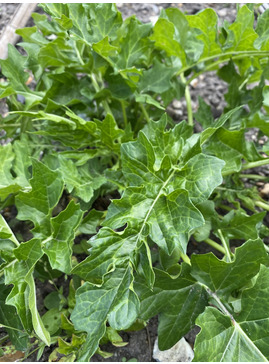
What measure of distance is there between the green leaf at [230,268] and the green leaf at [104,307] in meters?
0.23

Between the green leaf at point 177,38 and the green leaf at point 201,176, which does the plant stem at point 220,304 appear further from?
the green leaf at point 177,38

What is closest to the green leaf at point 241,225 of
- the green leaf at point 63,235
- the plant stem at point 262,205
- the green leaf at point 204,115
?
the plant stem at point 262,205

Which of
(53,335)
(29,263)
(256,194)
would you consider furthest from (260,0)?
(53,335)

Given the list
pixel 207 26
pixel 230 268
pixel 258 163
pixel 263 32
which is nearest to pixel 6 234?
pixel 230 268

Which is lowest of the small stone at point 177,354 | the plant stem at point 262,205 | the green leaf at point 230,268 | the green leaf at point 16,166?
the small stone at point 177,354

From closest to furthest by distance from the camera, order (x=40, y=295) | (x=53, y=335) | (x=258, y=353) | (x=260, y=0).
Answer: (x=258, y=353), (x=53, y=335), (x=40, y=295), (x=260, y=0)

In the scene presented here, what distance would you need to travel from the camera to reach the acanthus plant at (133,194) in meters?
1.20

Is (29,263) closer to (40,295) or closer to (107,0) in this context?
(40,295)

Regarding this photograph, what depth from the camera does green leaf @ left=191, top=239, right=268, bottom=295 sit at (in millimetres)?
1205

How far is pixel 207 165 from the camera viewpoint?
47.9 inches

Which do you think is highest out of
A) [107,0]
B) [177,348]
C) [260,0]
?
[107,0]

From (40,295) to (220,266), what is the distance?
793mm

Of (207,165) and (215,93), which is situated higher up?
(207,165)

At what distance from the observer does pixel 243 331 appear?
4.05 ft
